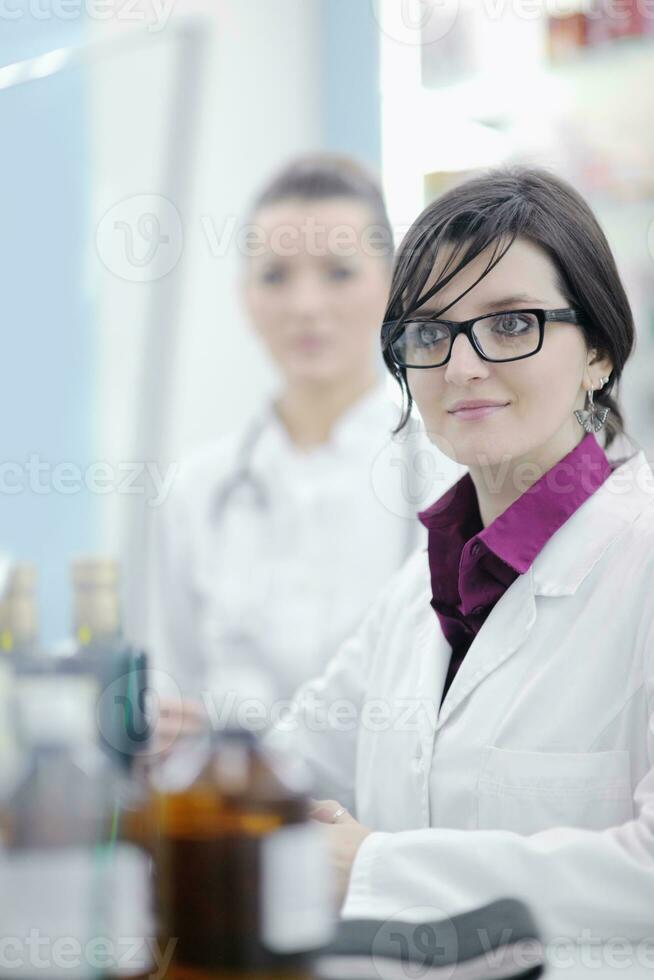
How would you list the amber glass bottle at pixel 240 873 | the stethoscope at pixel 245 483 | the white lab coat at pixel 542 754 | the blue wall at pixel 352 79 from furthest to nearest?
the blue wall at pixel 352 79 → the stethoscope at pixel 245 483 → the white lab coat at pixel 542 754 → the amber glass bottle at pixel 240 873

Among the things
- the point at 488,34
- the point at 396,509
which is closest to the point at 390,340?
the point at 396,509

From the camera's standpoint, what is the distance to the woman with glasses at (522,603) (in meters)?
0.71

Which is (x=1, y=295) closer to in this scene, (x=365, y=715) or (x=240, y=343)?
(x=365, y=715)

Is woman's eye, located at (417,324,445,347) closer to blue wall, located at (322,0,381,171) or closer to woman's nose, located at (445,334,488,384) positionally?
woman's nose, located at (445,334,488,384)

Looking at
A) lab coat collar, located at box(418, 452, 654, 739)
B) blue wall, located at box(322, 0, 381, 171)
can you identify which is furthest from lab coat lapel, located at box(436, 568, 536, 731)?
blue wall, located at box(322, 0, 381, 171)

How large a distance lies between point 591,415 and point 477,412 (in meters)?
0.14

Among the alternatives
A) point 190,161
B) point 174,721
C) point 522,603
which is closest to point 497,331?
point 522,603

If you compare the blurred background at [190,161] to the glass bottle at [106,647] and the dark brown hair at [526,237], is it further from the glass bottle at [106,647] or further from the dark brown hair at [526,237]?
the dark brown hair at [526,237]

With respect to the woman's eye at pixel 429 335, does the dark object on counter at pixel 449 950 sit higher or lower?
lower

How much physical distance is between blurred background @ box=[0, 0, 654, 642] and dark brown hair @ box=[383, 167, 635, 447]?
26cm

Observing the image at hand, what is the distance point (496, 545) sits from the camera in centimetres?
88

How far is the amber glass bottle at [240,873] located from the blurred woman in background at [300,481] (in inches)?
45.0

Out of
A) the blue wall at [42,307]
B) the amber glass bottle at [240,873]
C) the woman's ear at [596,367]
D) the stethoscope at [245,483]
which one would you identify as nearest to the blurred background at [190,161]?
the blue wall at [42,307]

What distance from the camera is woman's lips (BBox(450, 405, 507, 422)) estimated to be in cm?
85
